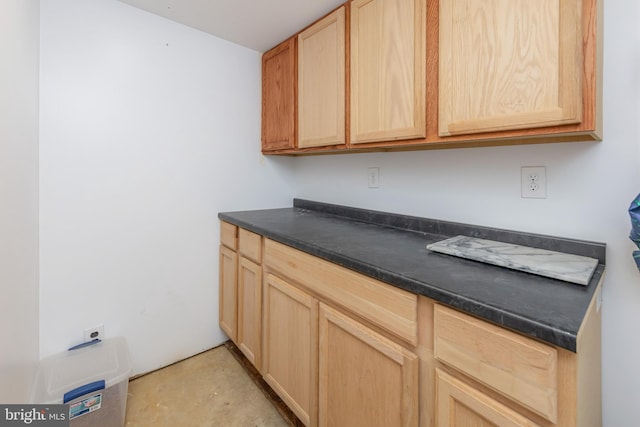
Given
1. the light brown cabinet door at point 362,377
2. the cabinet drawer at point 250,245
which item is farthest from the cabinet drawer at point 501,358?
the cabinet drawer at point 250,245

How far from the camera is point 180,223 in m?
1.88

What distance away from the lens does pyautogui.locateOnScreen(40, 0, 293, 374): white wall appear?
4.83 feet

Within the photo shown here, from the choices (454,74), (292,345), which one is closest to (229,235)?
(292,345)

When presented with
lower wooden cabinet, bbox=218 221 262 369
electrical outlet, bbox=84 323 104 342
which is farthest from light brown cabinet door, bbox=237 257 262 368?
electrical outlet, bbox=84 323 104 342

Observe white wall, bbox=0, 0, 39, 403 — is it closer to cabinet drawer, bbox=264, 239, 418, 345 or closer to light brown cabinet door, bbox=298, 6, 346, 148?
cabinet drawer, bbox=264, 239, 418, 345

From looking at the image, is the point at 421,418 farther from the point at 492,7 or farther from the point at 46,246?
the point at 46,246

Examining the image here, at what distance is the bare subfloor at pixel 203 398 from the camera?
1.45 metres

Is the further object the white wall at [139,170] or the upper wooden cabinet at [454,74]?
the white wall at [139,170]

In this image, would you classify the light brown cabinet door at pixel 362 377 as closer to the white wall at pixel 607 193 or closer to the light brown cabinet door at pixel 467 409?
the light brown cabinet door at pixel 467 409

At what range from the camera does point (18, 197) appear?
1.10m

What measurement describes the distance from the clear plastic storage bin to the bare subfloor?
0.17m

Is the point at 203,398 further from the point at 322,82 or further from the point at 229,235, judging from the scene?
the point at 322,82

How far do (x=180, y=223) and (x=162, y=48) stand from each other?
1064 mm

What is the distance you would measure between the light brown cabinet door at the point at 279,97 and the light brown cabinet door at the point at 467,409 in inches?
59.4
